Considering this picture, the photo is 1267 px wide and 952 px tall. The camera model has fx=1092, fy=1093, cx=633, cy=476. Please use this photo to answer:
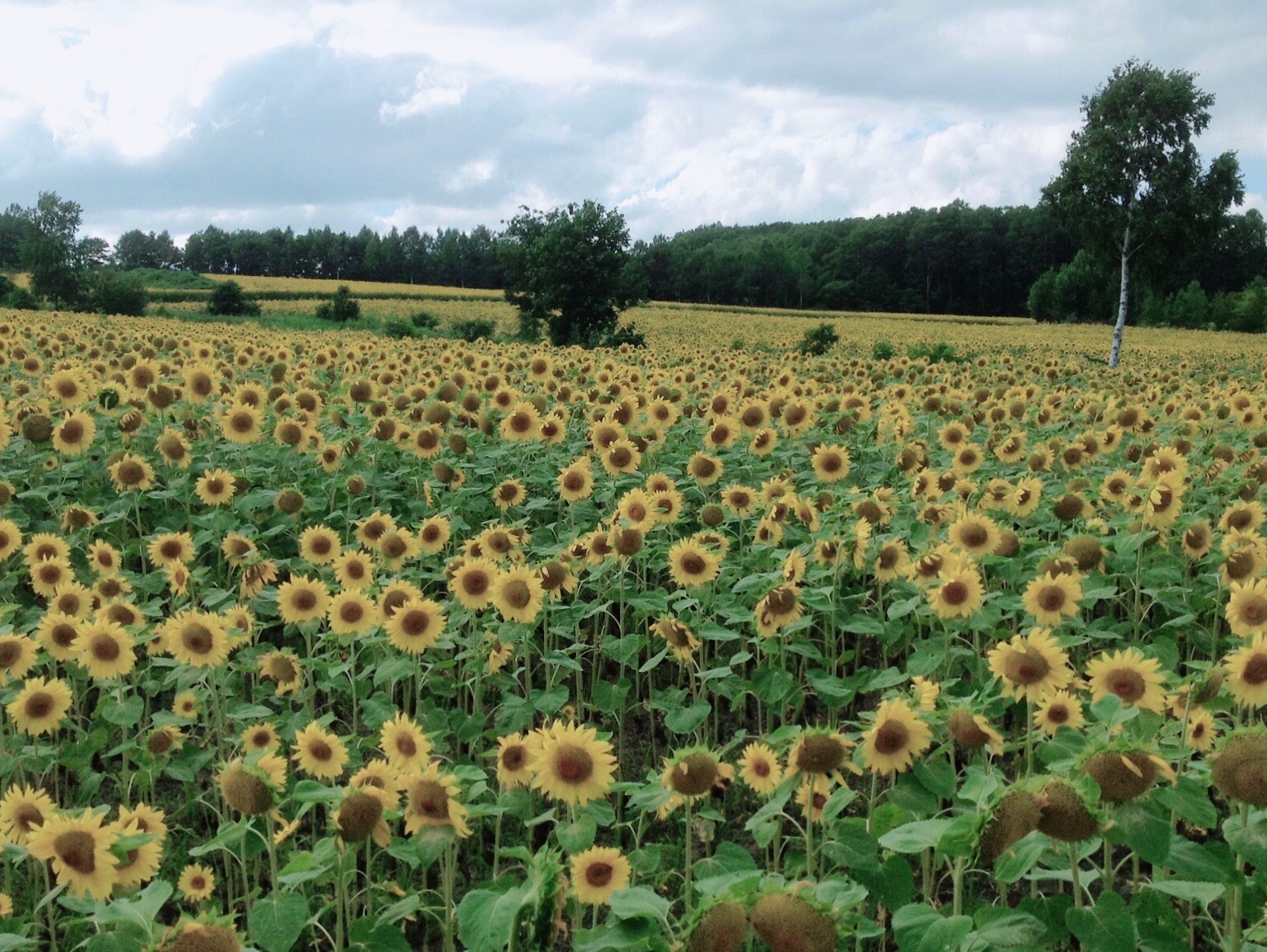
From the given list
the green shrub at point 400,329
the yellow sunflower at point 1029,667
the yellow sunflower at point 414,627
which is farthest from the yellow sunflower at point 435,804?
the green shrub at point 400,329

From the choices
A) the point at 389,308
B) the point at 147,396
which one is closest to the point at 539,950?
the point at 147,396

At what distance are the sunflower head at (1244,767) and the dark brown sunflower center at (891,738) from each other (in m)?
0.69

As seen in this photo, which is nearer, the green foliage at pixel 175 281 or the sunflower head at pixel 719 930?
the sunflower head at pixel 719 930

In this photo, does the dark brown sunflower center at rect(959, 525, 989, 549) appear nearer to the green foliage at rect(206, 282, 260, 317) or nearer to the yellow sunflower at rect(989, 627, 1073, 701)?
the yellow sunflower at rect(989, 627, 1073, 701)

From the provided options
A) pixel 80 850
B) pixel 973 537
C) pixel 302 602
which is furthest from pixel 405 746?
pixel 973 537

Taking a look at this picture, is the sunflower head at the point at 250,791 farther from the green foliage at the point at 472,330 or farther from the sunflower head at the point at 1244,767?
the green foliage at the point at 472,330

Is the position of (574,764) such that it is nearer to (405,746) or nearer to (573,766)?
(573,766)

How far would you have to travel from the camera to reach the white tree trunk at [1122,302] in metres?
25.9

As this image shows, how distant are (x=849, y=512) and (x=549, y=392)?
4744mm

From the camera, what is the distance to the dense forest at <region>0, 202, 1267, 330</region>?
8738 cm

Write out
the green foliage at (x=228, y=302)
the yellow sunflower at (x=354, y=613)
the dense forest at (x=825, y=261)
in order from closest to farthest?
the yellow sunflower at (x=354, y=613) < the green foliage at (x=228, y=302) < the dense forest at (x=825, y=261)

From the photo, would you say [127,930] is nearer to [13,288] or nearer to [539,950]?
[539,950]

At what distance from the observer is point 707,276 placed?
92.2m

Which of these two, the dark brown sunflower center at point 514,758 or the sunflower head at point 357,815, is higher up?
the sunflower head at point 357,815
